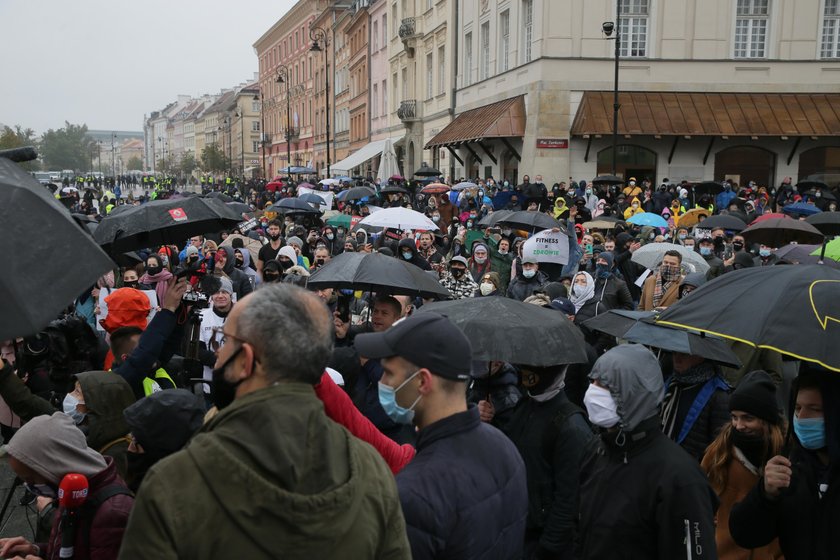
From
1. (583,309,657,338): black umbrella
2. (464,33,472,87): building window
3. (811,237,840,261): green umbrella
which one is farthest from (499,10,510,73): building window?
(583,309,657,338): black umbrella

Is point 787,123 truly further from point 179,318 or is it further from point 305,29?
point 305,29

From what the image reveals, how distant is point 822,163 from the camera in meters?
29.2

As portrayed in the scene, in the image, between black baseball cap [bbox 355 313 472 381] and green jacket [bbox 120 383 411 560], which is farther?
black baseball cap [bbox 355 313 472 381]

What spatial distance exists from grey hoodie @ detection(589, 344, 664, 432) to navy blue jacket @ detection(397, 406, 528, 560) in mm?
815

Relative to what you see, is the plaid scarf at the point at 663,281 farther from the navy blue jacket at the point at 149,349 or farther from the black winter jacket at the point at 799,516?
the navy blue jacket at the point at 149,349

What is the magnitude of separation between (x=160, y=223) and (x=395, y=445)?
4752mm

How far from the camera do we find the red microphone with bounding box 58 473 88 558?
9.74ft

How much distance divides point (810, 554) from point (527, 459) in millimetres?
1454

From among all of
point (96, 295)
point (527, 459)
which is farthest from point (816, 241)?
point (96, 295)

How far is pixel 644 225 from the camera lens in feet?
48.6

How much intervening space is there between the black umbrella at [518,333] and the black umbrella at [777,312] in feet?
2.18

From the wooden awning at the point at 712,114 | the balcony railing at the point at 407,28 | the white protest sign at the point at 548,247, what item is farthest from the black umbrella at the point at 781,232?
the balcony railing at the point at 407,28

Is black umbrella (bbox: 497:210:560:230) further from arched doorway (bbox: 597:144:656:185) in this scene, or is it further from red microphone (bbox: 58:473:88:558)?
arched doorway (bbox: 597:144:656:185)

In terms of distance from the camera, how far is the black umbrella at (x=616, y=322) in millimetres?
6227
